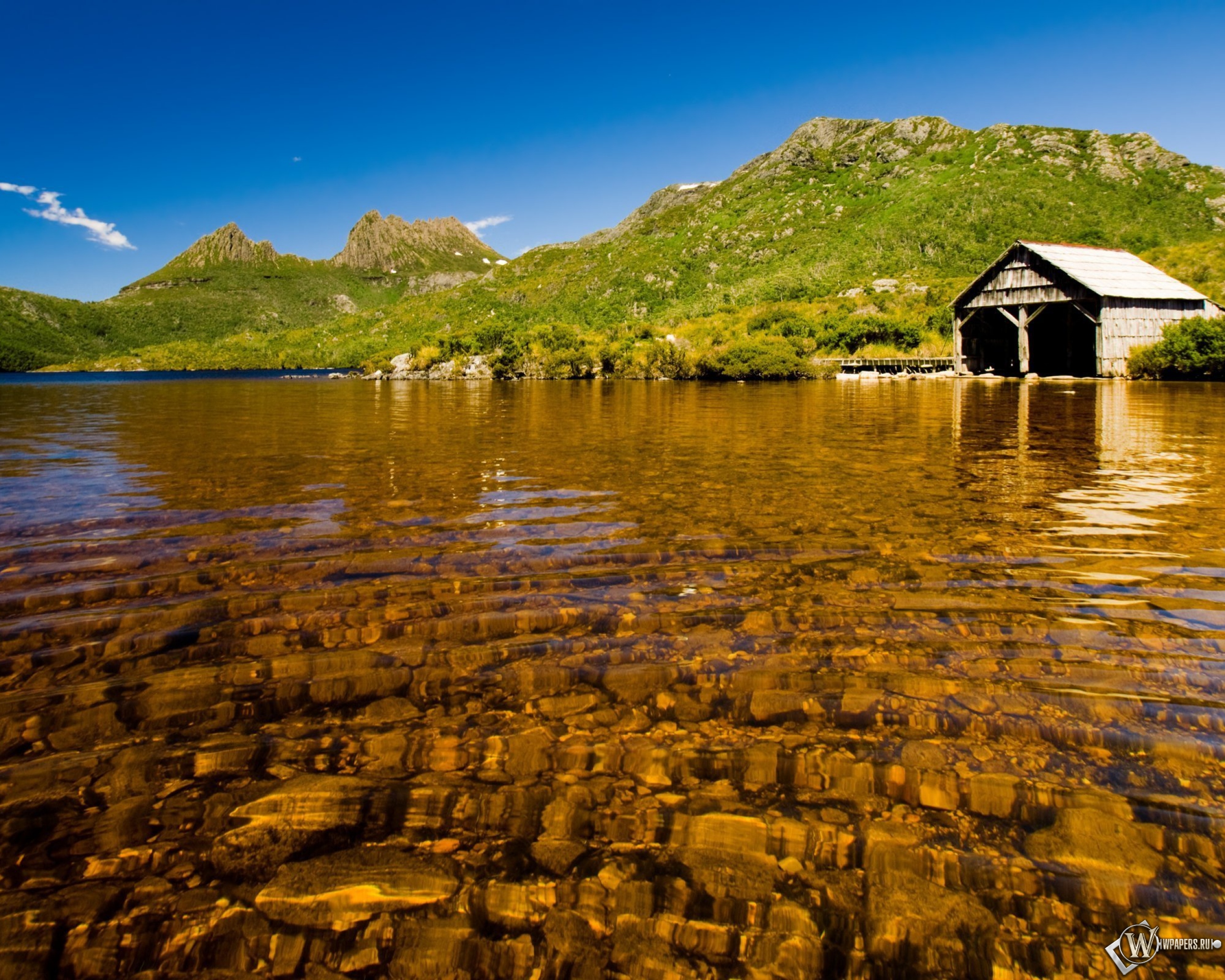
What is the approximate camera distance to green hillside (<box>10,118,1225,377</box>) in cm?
5735

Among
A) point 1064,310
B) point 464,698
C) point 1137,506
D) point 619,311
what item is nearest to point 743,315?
point 1064,310

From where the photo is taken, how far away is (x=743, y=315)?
69.1 metres

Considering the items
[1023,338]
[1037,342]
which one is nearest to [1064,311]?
[1037,342]

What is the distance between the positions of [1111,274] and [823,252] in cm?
6447

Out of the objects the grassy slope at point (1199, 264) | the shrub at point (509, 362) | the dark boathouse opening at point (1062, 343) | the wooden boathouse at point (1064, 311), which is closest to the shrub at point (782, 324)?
the wooden boathouse at point (1064, 311)

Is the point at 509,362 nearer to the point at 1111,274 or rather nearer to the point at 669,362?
the point at 669,362

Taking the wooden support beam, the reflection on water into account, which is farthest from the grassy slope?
the reflection on water

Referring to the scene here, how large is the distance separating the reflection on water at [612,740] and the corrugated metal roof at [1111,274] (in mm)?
34064

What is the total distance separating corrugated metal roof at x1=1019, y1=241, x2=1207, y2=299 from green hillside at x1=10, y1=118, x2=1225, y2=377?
42.0 ft

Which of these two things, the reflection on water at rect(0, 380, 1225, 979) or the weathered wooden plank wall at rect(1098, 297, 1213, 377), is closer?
the reflection on water at rect(0, 380, 1225, 979)

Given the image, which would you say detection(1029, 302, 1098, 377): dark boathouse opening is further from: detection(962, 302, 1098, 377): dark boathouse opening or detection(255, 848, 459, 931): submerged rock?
detection(255, 848, 459, 931): submerged rock

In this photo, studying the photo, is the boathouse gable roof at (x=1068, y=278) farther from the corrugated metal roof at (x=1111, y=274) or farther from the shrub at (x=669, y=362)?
the shrub at (x=669, y=362)

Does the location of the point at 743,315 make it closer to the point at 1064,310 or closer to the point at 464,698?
the point at 1064,310

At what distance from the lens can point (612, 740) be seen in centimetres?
332
